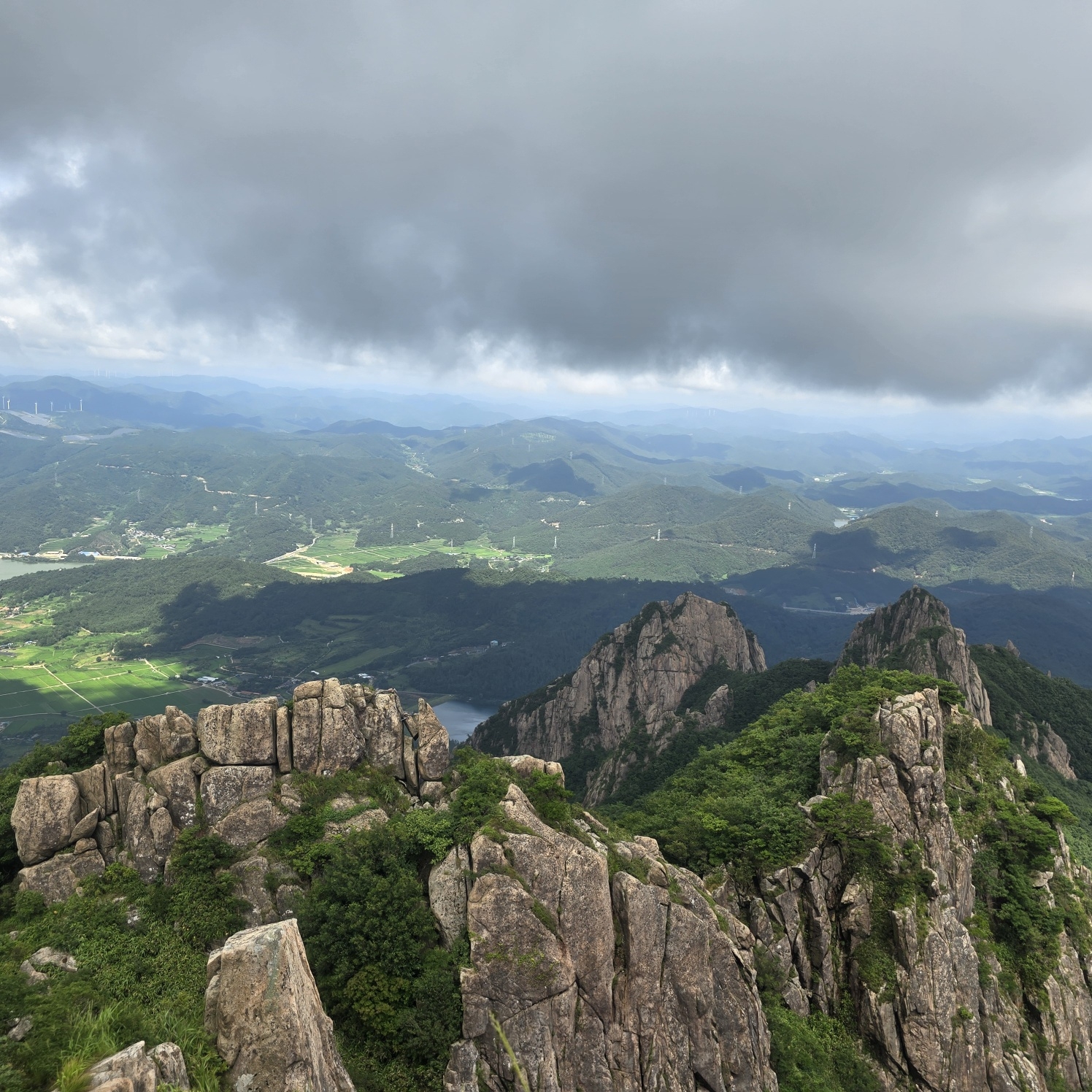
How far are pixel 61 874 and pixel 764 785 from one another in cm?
3939

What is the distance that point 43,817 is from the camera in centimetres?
2819

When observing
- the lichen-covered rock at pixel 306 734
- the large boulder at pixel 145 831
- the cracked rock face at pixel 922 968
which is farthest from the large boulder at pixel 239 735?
the cracked rock face at pixel 922 968

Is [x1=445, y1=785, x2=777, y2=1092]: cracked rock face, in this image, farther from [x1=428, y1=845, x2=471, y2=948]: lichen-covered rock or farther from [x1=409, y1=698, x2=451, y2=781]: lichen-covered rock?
[x1=409, y1=698, x2=451, y2=781]: lichen-covered rock

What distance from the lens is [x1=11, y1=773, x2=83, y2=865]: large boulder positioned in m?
27.9

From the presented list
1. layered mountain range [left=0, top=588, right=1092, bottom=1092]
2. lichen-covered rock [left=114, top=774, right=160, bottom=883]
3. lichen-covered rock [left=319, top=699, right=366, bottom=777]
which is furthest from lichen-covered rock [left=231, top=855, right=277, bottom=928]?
lichen-covered rock [left=319, top=699, right=366, bottom=777]

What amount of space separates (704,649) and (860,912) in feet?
255

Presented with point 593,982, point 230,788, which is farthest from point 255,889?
point 593,982

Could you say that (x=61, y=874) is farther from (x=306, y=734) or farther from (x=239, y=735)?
(x=306, y=734)

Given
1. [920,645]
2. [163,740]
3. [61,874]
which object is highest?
[163,740]

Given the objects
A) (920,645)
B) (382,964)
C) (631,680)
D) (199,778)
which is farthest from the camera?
Result: (631,680)

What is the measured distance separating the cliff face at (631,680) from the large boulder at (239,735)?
74.4 m

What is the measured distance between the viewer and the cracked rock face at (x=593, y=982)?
23.8 m

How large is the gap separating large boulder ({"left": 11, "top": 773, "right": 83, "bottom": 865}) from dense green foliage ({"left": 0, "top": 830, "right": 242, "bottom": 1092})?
2002 mm

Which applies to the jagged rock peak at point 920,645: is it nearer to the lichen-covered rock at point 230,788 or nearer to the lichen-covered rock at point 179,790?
the lichen-covered rock at point 230,788
